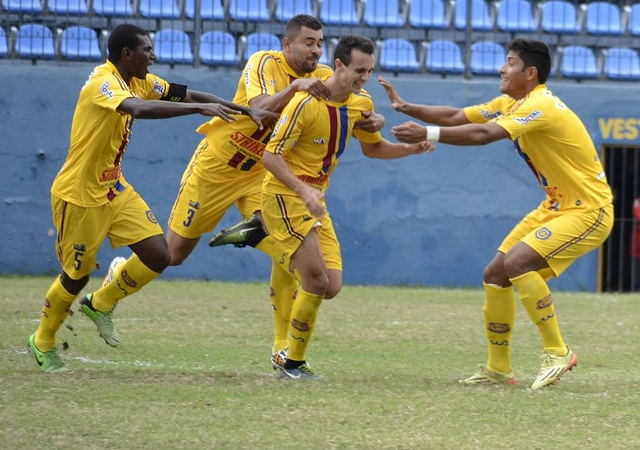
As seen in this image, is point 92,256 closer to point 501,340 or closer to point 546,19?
point 501,340

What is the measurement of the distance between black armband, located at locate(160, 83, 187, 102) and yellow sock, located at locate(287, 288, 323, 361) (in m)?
1.76

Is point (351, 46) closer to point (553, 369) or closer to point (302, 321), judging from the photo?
point (302, 321)

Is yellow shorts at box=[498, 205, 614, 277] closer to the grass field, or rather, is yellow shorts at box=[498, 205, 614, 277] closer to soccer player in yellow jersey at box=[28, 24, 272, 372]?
the grass field

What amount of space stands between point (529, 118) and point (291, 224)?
162 centimetres

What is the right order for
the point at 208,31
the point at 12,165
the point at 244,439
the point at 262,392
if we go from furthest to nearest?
the point at 208,31, the point at 12,165, the point at 262,392, the point at 244,439

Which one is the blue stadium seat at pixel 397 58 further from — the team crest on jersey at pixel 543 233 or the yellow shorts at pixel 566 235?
the team crest on jersey at pixel 543 233

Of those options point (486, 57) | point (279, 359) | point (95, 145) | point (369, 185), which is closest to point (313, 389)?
point (279, 359)

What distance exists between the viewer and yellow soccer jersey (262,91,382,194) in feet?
23.7

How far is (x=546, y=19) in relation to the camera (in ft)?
55.9

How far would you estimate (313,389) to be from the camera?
700 centimetres

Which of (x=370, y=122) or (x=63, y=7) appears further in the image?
(x=63, y=7)

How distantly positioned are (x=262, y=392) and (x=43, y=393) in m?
1.26

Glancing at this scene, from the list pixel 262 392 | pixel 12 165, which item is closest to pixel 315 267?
pixel 262 392

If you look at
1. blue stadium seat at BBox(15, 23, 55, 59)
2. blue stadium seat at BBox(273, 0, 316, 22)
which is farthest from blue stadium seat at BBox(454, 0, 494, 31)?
blue stadium seat at BBox(15, 23, 55, 59)
